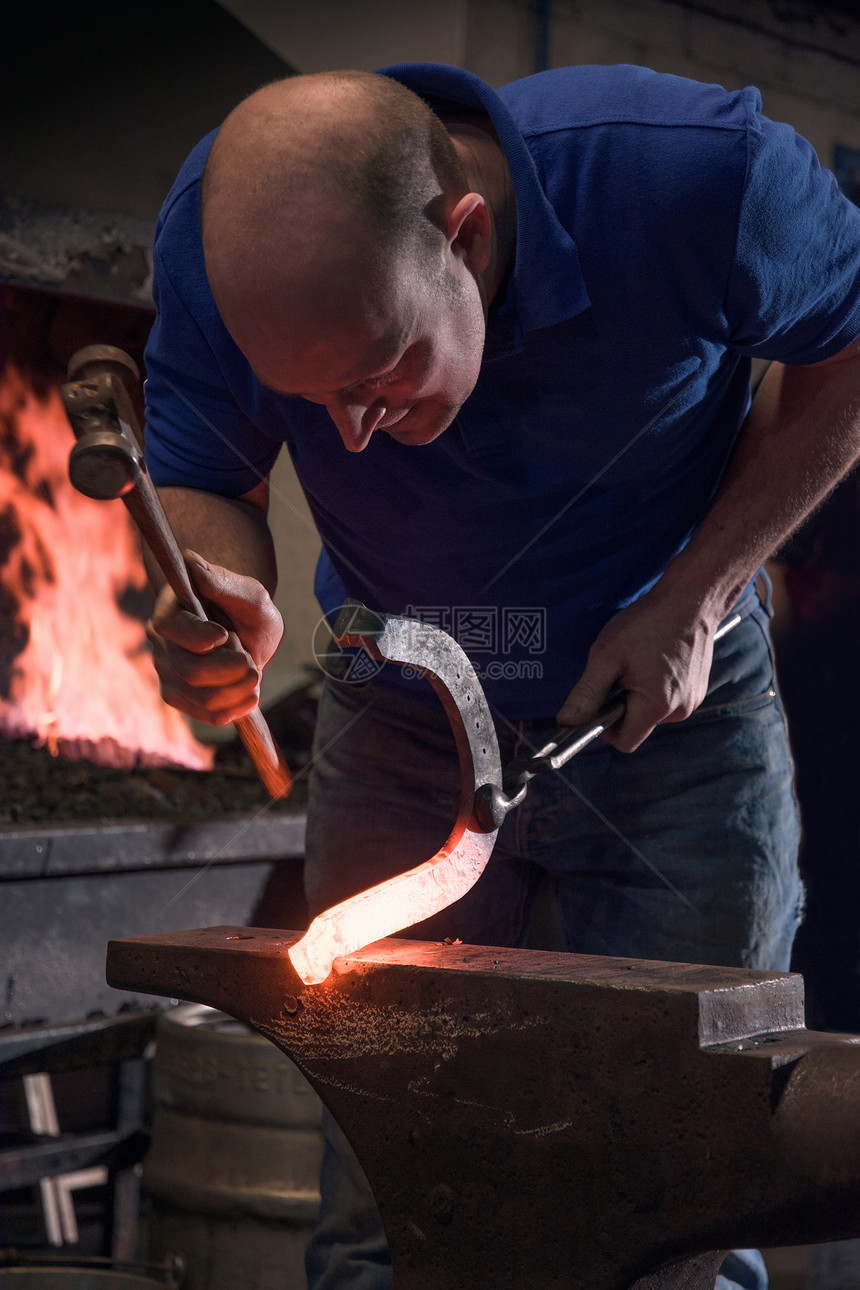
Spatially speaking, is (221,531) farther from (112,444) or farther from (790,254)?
(790,254)

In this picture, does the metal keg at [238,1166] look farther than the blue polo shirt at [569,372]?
Yes

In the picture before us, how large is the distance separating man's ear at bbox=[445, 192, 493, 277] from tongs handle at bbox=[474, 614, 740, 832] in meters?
0.51

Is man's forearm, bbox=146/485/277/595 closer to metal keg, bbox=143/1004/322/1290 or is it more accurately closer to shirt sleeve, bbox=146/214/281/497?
shirt sleeve, bbox=146/214/281/497

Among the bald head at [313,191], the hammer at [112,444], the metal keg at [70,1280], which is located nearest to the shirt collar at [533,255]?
the bald head at [313,191]

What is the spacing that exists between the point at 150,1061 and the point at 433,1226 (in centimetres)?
151

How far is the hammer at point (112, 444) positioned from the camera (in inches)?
35.0

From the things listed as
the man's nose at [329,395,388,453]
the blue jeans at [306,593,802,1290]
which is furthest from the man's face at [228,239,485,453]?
the blue jeans at [306,593,802,1290]

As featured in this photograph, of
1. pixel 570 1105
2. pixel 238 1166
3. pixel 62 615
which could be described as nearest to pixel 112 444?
pixel 570 1105

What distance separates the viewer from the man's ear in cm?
116

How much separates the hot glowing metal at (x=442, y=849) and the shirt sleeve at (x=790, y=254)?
496mm

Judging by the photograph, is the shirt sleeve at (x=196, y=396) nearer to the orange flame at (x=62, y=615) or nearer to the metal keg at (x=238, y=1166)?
the metal keg at (x=238, y=1166)

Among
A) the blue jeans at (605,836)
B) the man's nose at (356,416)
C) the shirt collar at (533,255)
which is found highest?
the shirt collar at (533,255)

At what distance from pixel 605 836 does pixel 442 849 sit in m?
0.34

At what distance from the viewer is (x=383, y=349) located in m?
1.12
